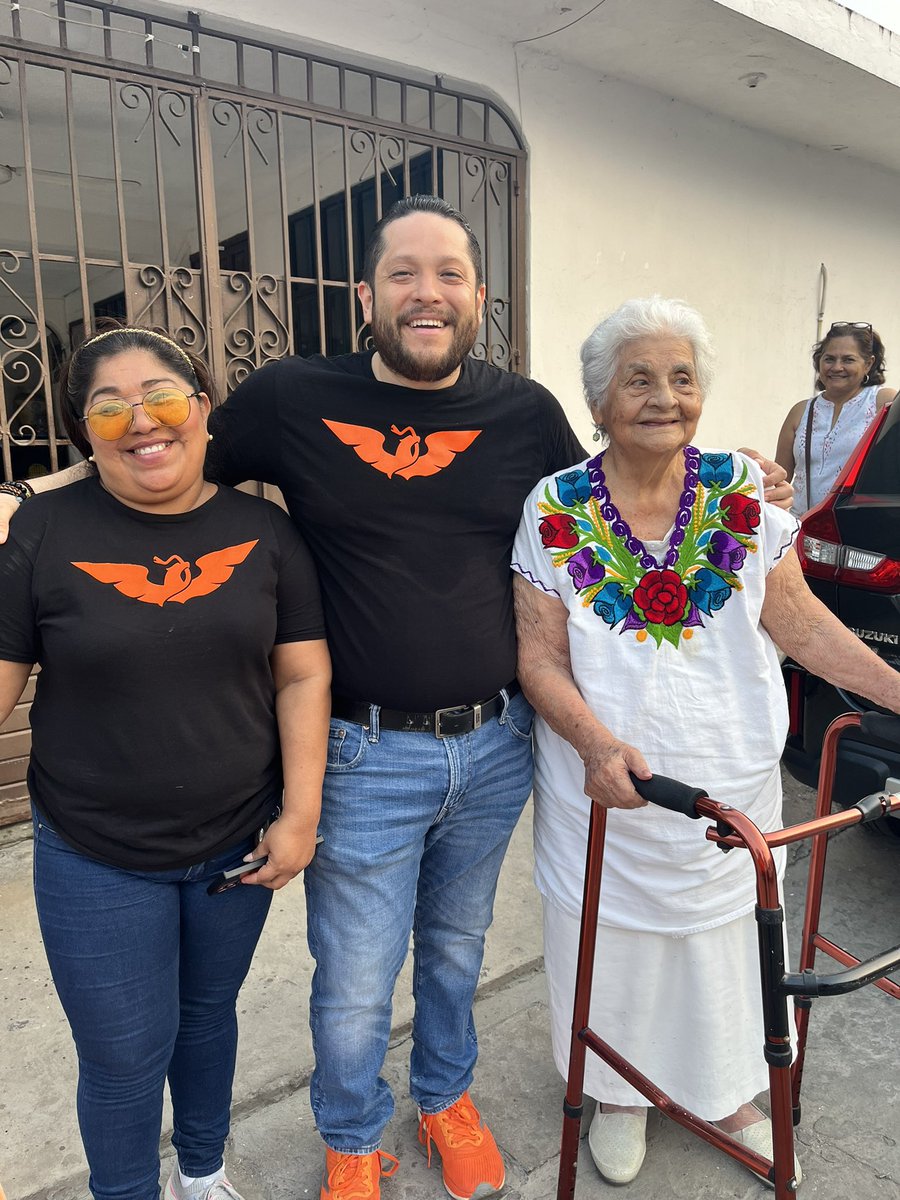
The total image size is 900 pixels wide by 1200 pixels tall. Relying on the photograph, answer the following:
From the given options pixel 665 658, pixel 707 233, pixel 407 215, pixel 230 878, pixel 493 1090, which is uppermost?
pixel 707 233

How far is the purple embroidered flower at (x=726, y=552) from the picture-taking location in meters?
1.80

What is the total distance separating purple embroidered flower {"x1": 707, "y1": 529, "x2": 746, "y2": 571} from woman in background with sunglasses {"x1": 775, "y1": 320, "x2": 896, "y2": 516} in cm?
294

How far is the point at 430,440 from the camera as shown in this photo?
179 cm

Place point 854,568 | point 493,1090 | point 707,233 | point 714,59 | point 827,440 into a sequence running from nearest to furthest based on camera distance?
point 493,1090, point 854,568, point 827,440, point 714,59, point 707,233

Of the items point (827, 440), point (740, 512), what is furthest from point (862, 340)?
point (740, 512)

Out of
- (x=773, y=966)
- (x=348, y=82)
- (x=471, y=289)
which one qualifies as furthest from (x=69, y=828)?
(x=348, y=82)

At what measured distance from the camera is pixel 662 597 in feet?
5.94

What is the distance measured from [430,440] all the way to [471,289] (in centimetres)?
32

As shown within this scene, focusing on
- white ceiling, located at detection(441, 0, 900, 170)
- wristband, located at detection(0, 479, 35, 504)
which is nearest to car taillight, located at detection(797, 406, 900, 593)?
wristband, located at detection(0, 479, 35, 504)

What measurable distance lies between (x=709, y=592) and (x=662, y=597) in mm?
96

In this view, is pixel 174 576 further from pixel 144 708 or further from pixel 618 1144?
pixel 618 1144

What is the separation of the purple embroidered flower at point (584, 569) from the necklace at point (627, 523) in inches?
3.0

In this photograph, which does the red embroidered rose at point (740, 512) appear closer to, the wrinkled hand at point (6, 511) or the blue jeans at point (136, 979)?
the blue jeans at point (136, 979)

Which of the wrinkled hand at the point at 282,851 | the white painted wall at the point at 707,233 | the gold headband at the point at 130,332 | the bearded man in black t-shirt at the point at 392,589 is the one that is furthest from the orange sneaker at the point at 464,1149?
the white painted wall at the point at 707,233
